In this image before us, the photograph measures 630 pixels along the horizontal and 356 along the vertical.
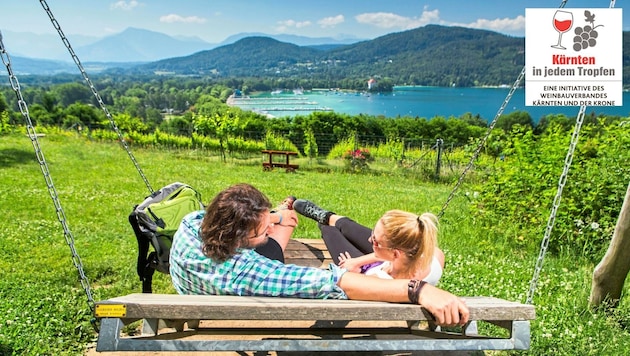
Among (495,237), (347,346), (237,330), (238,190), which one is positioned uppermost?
(238,190)

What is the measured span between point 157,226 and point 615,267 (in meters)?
3.32

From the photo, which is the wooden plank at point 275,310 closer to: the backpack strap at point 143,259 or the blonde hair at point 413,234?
the blonde hair at point 413,234

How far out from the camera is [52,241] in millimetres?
6148

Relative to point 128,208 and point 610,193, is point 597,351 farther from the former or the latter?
point 128,208

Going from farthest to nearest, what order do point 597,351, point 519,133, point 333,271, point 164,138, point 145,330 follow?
point 164,138, point 519,133, point 597,351, point 145,330, point 333,271

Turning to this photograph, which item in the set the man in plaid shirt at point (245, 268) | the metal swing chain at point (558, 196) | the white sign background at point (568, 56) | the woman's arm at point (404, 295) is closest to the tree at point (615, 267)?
the metal swing chain at point (558, 196)

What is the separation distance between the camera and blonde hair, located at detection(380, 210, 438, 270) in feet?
7.59

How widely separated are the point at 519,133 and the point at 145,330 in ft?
19.7

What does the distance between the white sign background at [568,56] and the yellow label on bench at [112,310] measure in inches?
135

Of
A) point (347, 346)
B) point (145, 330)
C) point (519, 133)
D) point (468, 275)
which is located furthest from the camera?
point (519, 133)

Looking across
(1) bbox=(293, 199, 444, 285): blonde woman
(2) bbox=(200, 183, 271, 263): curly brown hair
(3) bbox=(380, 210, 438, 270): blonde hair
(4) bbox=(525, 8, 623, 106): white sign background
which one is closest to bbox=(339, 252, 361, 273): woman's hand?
(1) bbox=(293, 199, 444, 285): blonde woman

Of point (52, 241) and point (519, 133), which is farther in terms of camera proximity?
point (519, 133)

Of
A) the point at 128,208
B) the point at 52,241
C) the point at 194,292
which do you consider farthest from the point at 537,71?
the point at 128,208

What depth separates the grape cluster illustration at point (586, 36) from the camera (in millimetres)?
4176
